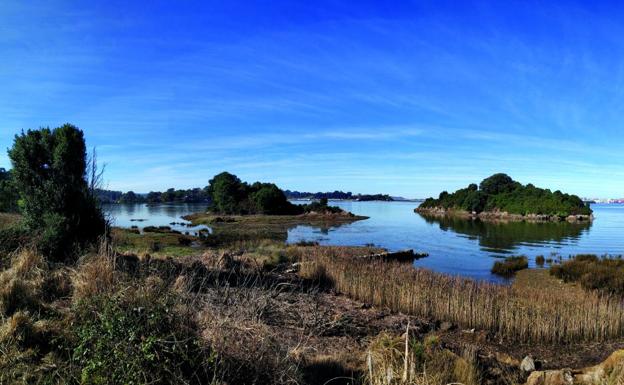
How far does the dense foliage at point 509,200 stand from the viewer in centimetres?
9838

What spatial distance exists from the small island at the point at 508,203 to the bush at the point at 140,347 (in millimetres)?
98501

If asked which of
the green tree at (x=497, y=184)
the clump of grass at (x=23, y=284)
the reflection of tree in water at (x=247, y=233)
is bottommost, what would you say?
the reflection of tree in water at (x=247, y=233)

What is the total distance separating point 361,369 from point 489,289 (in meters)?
8.61

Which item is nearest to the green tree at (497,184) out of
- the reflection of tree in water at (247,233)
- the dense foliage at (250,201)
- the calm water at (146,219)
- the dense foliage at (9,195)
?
the dense foliage at (250,201)

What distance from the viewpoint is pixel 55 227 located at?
1234 centimetres

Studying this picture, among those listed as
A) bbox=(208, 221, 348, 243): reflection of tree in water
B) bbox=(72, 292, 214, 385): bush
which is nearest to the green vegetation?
bbox=(72, 292, 214, 385): bush

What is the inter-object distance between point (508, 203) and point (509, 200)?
81.8 inches

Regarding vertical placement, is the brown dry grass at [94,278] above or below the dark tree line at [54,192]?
below

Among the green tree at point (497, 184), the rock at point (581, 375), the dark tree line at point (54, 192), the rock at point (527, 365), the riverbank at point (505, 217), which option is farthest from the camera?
the green tree at point (497, 184)

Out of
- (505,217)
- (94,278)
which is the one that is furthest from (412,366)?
(505,217)

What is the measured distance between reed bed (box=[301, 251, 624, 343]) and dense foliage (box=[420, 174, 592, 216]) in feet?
307

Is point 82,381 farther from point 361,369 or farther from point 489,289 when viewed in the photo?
point 489,289

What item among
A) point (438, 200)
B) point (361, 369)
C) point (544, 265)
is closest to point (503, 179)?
point (438, 200)

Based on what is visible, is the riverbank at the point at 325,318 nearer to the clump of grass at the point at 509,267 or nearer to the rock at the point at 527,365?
the rock at the point at 527,365
